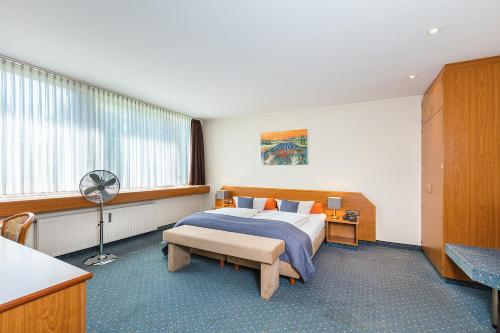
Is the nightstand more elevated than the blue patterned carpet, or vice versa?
the nightstand

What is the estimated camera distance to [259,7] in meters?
1.83

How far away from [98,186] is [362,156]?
447cm

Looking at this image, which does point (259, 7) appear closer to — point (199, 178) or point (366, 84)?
point (366, 84)

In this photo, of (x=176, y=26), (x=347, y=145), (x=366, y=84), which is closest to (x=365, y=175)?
(x=347, y=145)

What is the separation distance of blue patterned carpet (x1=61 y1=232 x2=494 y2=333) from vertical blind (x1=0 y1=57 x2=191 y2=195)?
1320 mm

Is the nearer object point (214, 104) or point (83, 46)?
point (83, 46)

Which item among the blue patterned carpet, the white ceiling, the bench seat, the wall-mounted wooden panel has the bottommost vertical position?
the blue patterned carpet

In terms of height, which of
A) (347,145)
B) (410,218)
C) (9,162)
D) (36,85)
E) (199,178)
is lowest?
(410,218)

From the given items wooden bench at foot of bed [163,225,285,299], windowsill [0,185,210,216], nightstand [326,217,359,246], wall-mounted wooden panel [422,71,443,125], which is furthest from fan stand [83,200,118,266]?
wall-mounted wooden panel [422,71,443,125]

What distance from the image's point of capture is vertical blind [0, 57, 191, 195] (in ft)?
9.55

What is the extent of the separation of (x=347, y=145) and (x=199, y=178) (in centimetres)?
355

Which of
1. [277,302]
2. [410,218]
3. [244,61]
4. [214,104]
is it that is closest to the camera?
[277,302]

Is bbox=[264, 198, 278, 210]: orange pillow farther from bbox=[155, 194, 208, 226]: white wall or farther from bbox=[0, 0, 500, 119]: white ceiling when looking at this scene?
bbox=[0, 0, 500, 119]: white ceiling

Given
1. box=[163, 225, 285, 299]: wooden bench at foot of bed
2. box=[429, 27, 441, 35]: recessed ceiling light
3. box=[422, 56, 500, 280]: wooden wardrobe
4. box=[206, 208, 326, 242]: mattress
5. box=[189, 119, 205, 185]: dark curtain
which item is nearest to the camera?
box=[429, 27, 441, 35]: recessed ceiling light
